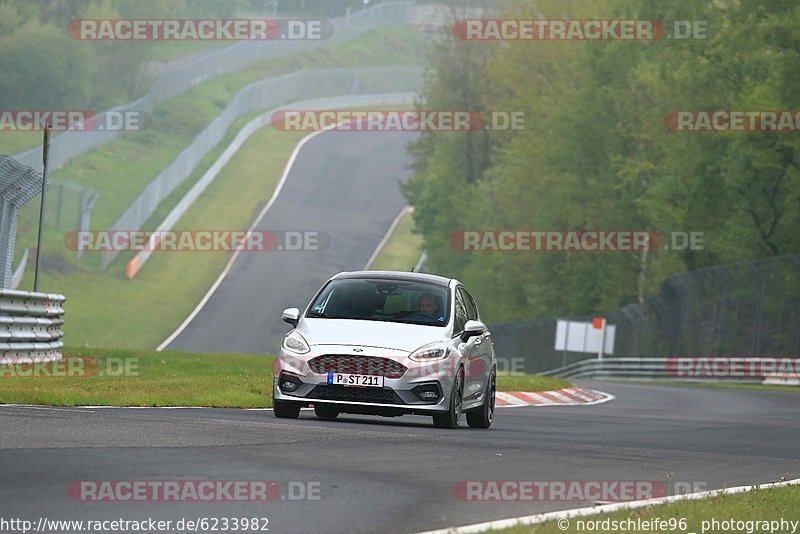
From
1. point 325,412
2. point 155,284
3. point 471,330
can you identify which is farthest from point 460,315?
point 155,284

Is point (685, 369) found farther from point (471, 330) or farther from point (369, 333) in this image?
point (369, 333)

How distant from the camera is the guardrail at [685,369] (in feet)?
148

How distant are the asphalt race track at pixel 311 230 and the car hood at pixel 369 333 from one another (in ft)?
138

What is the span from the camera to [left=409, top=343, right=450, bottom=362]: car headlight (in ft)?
55.0

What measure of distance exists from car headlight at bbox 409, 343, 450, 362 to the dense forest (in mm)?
35968

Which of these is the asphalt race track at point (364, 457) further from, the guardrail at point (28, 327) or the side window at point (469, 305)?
the guardrail at point (28, 327)

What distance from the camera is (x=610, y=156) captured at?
66.1 meters

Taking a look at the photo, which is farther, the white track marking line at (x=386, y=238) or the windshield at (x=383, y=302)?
the white track marking line at (x=386, y=238)

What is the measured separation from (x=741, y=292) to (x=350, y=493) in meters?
34.9

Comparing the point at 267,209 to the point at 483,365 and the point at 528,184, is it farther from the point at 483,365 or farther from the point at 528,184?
the point at 483,365

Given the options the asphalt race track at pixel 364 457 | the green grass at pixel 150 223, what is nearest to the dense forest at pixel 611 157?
the green grass at pixel 150 223

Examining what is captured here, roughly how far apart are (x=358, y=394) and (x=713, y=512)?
707 cm

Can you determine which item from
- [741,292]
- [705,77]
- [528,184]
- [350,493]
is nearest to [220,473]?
[350,493]

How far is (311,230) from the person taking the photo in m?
83.1
